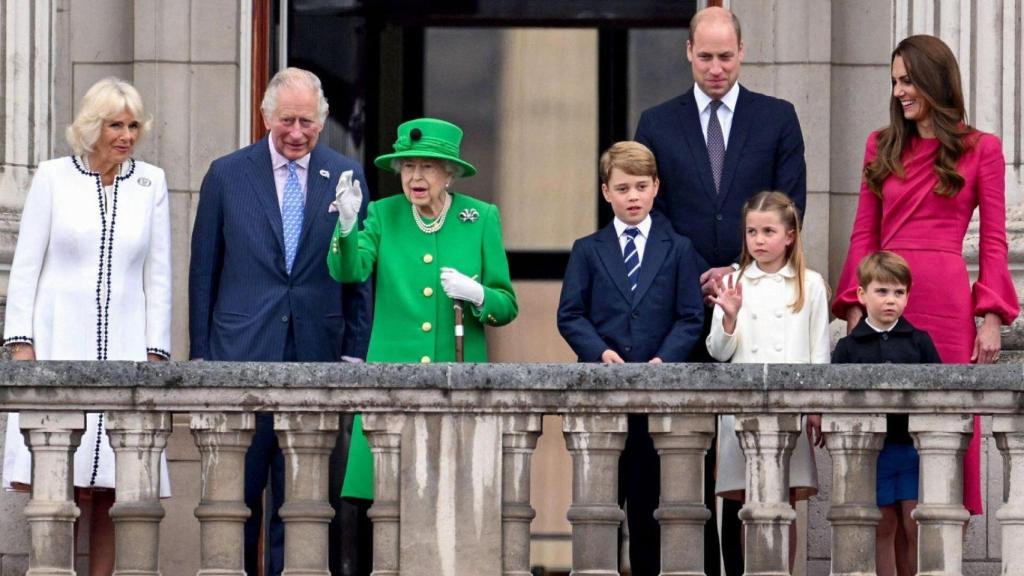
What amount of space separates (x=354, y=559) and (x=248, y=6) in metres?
2.40

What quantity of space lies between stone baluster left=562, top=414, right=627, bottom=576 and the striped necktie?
0.88 m

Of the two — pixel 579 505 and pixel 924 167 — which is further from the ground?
pixel 924 167

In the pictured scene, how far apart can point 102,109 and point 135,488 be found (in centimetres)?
136

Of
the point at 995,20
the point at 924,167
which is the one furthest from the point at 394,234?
the point at 995,20

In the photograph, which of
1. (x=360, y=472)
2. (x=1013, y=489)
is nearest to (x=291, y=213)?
(x=360, y=472)

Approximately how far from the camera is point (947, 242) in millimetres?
8453

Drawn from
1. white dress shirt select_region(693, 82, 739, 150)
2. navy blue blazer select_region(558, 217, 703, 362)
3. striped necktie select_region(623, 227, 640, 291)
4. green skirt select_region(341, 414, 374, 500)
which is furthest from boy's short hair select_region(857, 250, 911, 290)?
green skirt select_region(341, 414, 374, 500)

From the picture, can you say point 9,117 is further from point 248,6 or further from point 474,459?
point 474,459

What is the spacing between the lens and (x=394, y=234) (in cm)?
867

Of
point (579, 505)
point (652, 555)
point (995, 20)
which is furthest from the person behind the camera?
point (995, 20)

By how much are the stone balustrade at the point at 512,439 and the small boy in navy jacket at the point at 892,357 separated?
303mm

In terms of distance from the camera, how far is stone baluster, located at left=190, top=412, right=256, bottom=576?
25.2 ft

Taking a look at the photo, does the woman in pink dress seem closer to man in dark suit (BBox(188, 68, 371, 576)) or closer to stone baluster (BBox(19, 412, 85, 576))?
man in dark suit (BBox(188, 68, 371, 576))

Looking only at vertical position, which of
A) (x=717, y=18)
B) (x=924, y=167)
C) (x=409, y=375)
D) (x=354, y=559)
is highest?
(x=717, y=18)
